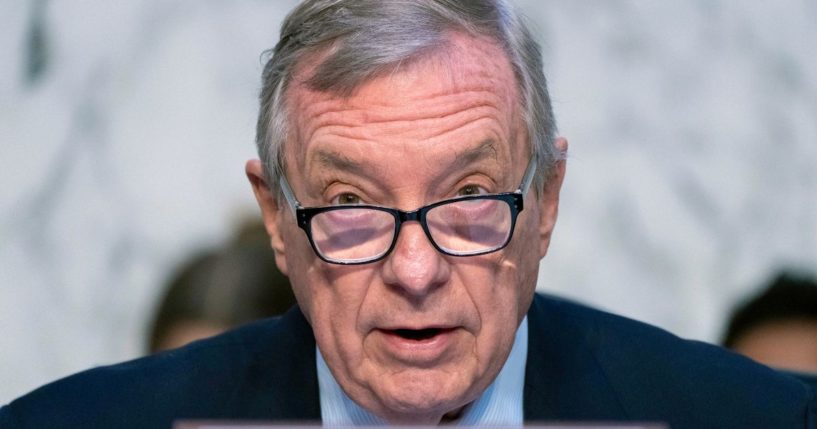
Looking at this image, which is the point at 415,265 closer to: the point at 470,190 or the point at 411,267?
the point at 411,267

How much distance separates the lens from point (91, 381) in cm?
261

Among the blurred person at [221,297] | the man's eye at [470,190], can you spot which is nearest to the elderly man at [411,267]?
Answer: the man's eye at [470,190]

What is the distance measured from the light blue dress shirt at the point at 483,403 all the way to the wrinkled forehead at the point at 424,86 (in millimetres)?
479

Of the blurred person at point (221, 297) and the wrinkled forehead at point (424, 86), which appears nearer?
the wrinkled forehead at point (424, 86)

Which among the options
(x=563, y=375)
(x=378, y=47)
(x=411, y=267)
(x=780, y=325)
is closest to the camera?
(x=411, y=267)

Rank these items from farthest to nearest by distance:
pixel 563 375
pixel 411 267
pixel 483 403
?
1. pixel 563 375
2. pixel 483 403
3. pixel 411 267

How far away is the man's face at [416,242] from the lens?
7.04 ft

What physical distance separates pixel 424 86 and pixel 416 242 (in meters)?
0.29

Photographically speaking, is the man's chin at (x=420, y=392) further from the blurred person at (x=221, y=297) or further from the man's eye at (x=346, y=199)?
the blurred person at (x=221, y=297)

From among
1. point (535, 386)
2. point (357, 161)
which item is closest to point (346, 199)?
point (357, 161)

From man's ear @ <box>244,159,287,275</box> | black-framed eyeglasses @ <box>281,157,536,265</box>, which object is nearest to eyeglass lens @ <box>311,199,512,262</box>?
black-framed eyeglasses @ <box>281,157,536,265</box>

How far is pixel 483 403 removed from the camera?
2.48 meters

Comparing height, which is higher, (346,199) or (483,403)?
(346,199)

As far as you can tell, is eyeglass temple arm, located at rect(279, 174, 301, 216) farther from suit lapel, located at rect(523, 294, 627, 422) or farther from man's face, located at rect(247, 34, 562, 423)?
suit lapel, located at rect(523, 294, 627, 422)
